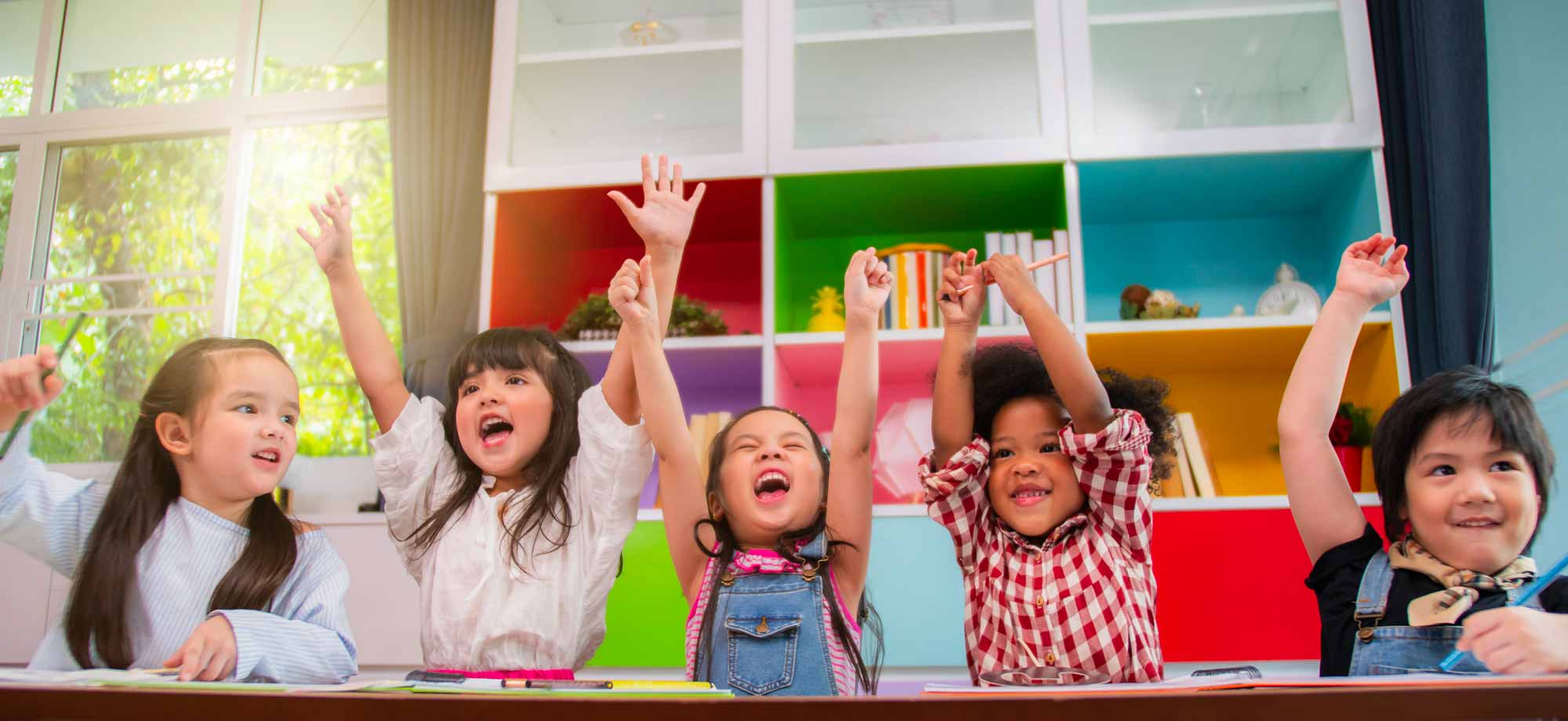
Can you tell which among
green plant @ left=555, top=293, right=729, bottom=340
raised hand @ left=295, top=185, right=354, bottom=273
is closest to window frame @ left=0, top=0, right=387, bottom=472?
green plant @ left=555, top=293, right=729, bottom=340

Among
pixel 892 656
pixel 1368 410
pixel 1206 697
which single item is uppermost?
pixel 1368 410

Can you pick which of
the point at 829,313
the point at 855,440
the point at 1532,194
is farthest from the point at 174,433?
the point at 1532,194

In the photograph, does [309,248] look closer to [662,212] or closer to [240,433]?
[240,433]

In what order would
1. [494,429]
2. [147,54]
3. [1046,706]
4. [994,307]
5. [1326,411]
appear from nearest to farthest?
[1046,706]
[1326,411]
[494,429]
[994,307]
[147,54]

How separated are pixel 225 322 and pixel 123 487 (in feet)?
5.71

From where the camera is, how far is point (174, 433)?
150 cm

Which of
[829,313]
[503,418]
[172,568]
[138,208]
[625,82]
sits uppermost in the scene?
[625,82]

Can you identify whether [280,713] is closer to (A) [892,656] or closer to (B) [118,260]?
(A) [892,656]

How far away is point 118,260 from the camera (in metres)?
3.21

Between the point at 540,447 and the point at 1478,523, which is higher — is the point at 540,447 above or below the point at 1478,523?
above

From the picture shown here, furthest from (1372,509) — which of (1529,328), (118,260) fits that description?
(118,260)

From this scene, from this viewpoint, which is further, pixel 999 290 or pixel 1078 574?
pixel 999 290

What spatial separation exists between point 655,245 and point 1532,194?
6.86 feet

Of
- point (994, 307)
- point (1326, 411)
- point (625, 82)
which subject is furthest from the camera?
point (625, 82)
